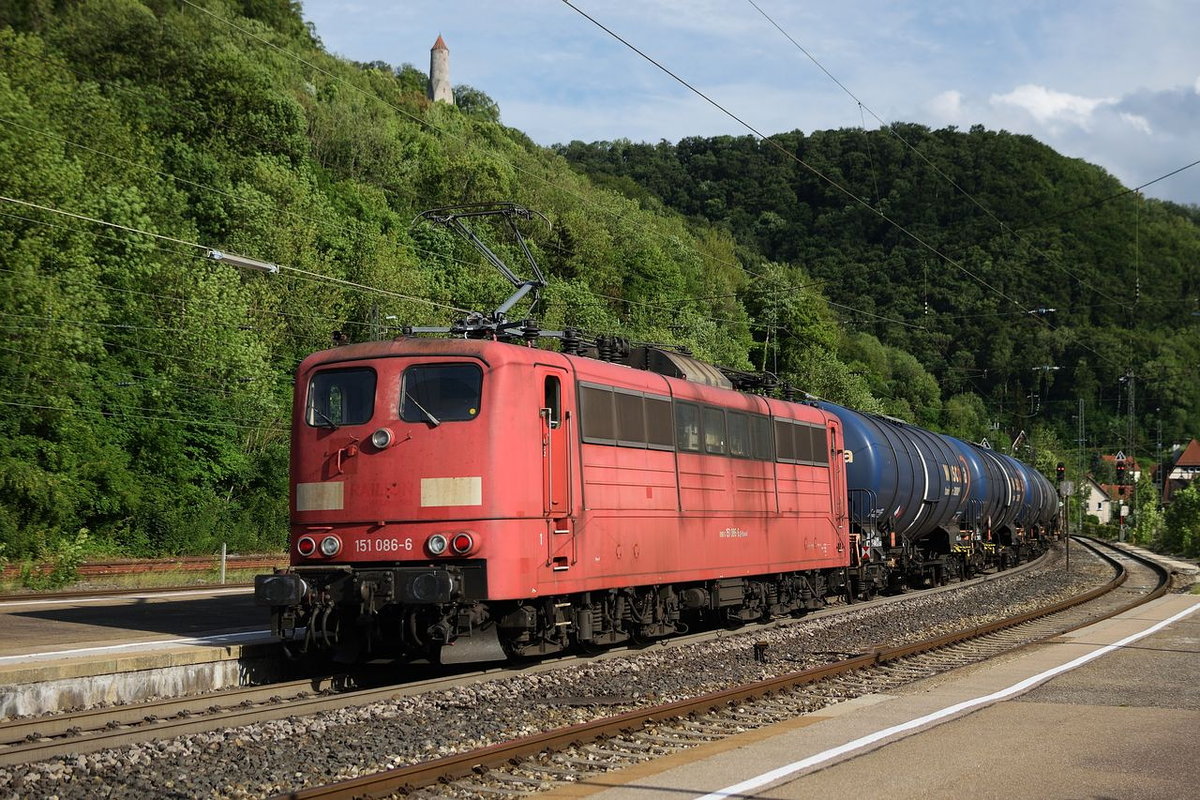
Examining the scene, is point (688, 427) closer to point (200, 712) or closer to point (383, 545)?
Answer: point (383, 545)

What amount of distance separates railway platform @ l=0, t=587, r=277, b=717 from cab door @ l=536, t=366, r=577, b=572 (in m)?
3.68

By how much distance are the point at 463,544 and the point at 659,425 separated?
4.31m

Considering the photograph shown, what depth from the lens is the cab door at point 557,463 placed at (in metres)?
14.0

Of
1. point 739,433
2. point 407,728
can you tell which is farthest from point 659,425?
point 407,728

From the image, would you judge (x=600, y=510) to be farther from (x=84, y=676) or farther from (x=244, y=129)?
(x=244, y=129)

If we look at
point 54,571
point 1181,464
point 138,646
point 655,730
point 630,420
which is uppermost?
point 1181,464

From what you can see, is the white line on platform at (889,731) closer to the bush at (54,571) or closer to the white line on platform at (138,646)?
the white line on platform at (138,646)

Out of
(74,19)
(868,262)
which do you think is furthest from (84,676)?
(868,262)

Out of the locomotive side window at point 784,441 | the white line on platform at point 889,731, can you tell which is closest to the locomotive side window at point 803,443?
the locomotive side window at point 784,441

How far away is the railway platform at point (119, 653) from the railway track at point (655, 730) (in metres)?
5.00

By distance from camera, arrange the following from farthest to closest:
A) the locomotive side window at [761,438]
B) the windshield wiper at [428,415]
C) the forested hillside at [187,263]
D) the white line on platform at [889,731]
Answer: the forested hillside at [187,263]
the locomotive side window at [761,438]
the windshield wiper at [428,415]
the white line on platform at [889,731]

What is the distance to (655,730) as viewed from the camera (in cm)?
1070

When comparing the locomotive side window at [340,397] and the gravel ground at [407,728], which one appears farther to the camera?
the locomotive side window at [340,397]

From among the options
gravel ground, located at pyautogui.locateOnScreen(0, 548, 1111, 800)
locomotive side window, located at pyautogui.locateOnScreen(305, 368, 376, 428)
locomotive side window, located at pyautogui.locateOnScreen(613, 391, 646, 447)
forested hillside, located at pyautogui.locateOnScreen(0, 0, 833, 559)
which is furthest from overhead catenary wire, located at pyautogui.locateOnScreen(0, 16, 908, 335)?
gravel ground, located at pyautogui.locateOnScreen(0, 548, 1111, 800)
